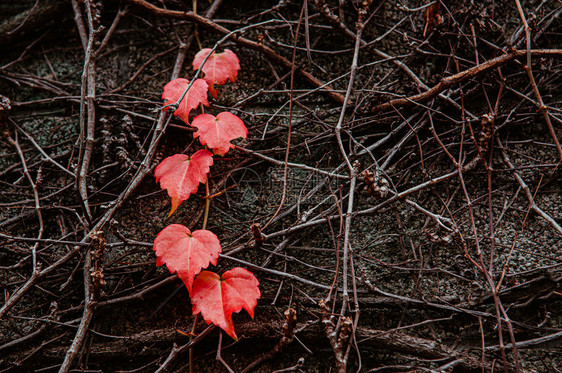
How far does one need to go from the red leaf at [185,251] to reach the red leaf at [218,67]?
635 mm

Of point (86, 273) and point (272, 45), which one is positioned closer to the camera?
point (86, 273)

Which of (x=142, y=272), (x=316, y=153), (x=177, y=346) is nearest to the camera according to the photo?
(x=177, y=346)

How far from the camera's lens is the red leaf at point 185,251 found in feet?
3.70

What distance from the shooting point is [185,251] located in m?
1.16

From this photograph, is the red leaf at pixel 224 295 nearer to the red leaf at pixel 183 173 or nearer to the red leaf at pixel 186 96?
the red leaf at pixel 183 173

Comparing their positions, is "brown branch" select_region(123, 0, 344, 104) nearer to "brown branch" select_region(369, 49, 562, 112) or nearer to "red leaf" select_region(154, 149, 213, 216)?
"brown branch" select_region(369, 49, 562, 112)

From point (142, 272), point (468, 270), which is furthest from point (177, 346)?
point (468, 270)

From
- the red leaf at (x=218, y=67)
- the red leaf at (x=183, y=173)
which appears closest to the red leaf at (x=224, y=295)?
the red leaf at (x=183, y=173)

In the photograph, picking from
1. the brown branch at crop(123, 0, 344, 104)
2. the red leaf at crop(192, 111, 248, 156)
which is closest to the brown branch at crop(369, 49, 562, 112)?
the brown branch at crop(123, 0, 344, 104)

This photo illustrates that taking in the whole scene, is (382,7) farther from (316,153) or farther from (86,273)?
(86,273)

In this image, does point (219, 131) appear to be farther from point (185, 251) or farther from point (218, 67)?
point (185, 251)

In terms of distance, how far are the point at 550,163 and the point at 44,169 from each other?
7.02 ft

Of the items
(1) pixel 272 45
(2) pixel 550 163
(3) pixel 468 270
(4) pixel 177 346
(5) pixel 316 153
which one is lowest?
(4) pixel 177 346

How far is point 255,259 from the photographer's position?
1.42m
